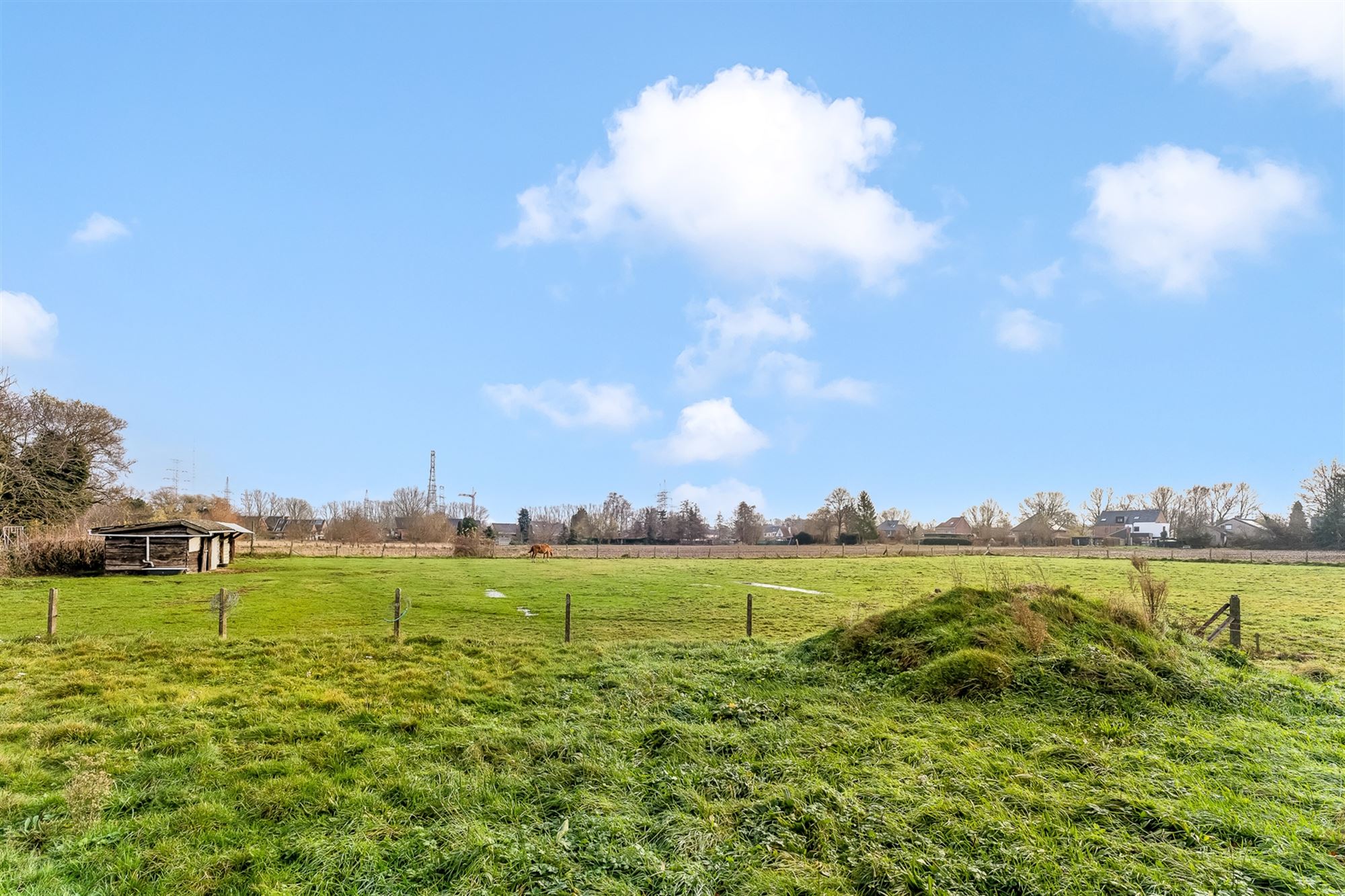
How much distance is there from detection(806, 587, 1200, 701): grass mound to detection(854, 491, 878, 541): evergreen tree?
201 ft

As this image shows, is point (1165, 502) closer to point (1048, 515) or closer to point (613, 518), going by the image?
point (1048, 515)

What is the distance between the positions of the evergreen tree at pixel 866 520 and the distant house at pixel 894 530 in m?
3.14

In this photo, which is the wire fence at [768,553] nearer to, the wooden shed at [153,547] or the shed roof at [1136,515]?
the wooden shed at [153,547]

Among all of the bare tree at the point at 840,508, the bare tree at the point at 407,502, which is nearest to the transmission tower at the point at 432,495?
the bare tree at the point at 407,502

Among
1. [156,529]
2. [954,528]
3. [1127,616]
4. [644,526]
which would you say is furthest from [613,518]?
[1127,616]

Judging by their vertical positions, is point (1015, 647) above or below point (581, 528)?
above

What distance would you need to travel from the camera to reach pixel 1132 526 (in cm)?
8656

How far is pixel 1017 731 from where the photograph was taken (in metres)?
6.67

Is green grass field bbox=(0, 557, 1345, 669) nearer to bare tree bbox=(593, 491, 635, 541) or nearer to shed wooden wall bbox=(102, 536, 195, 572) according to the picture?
shed wooden wall bbox=(102, 536, 195, 572)

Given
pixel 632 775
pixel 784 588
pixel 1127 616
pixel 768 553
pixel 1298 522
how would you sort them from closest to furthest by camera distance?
pixel 632 775
pixel 1127 616
pixel 784 588
pixel 768 553
pixel 1298 522

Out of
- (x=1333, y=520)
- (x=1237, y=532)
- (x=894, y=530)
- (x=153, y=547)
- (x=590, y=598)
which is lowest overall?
(x=894, y=530)

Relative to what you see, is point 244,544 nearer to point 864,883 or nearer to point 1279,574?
point 864,883

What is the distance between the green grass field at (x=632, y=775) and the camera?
4.50 metres

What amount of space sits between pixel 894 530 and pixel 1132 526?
33.1 metres
